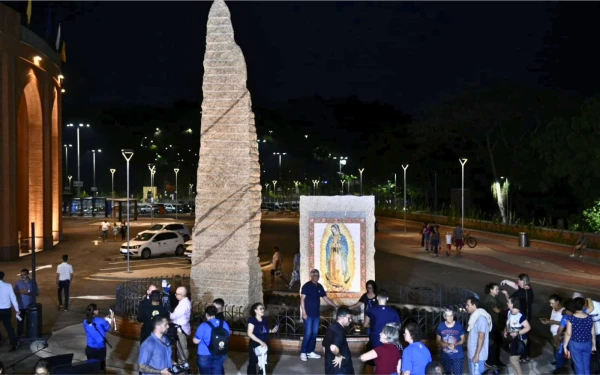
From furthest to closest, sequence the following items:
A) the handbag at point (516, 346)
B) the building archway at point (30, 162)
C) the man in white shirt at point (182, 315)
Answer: the building archway at point (30, 162) → the man in white shirt at point (182, 315) → the handbag at point (516, 346)

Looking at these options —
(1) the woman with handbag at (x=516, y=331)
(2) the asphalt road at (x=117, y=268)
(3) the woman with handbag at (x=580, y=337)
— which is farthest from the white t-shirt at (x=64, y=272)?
(3) the woman with handbag at (x=580, y=337)

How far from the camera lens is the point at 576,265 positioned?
29.7 meters

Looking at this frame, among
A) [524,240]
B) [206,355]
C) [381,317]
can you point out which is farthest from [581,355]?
[524,240]

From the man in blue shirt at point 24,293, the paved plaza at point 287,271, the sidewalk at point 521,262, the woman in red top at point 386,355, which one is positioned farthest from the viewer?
the sidewalk at point 521,262

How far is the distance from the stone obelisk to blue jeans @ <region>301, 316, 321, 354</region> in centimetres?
284

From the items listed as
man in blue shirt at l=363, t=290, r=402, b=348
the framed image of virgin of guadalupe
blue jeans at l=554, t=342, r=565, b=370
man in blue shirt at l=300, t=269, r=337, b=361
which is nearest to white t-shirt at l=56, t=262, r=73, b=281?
the framed image of virgin of guadalupe

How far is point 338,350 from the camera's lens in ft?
→ 27.6

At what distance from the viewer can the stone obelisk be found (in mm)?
15203

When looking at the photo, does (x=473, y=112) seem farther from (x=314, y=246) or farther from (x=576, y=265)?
(x=314, y=246)

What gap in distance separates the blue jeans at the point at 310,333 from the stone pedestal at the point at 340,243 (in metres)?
4.29

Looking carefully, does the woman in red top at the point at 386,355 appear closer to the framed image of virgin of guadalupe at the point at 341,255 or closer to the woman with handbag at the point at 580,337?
the woman with handbag at the point at 580,337

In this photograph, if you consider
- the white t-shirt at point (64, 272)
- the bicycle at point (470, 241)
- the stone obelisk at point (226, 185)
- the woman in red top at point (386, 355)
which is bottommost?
the bicycle at point (470, 241)

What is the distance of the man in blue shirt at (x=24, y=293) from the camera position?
1498cm

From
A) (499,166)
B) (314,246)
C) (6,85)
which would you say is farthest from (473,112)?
(314,246)
